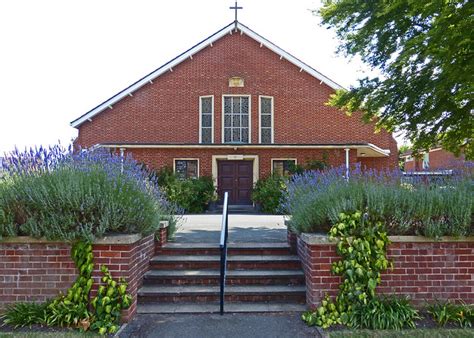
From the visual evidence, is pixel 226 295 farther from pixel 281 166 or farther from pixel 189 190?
pixel 281 166

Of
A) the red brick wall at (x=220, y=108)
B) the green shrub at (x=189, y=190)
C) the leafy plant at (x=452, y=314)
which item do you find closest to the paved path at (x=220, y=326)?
the leafy plant at (x=452, y=314)

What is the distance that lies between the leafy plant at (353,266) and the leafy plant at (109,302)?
210 centimetres

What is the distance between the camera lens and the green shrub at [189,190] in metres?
15.0

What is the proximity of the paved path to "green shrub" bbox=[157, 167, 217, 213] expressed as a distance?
33.8 feet

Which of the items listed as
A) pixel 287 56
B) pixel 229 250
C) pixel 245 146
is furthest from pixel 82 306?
pixel 287 56

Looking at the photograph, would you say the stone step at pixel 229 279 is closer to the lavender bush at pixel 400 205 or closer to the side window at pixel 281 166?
the lavender bush at pixel 400 205

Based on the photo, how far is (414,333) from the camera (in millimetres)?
3803

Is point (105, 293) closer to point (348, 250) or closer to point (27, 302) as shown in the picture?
point (27, 302)

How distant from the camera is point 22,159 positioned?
4637 mm

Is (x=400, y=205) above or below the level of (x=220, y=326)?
above

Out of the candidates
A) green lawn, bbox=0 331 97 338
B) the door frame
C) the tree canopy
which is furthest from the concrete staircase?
the door frame

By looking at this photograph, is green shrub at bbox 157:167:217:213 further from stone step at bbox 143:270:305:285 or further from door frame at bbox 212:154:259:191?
stone step at bbox 143:270:305:285

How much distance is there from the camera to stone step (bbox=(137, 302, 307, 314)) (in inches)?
176

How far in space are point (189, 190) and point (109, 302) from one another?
11405 millimetres
